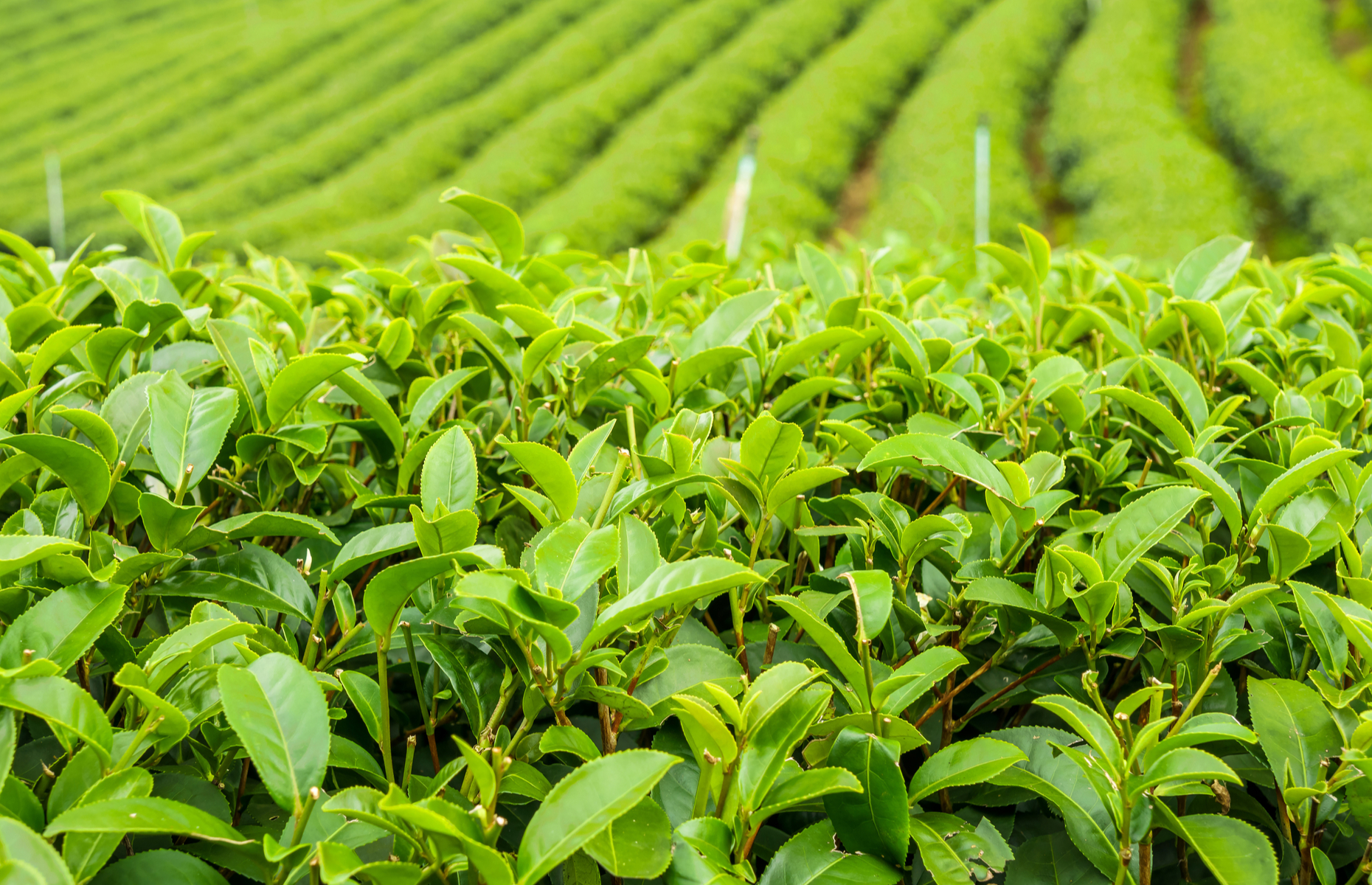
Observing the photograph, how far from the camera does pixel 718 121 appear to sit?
1669 centimetres

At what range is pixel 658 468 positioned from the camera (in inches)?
34.4

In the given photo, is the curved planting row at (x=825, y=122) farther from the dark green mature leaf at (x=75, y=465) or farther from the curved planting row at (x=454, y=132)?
the dark green mature leaf at (x=75, y=465)

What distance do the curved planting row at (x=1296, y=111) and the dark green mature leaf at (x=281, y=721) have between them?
13.1 m

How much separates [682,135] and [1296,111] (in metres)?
9.92

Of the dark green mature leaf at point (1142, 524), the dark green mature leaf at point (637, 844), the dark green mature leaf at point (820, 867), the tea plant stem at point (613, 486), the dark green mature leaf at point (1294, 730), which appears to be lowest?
the dark green mature leaf at point (820, 867)

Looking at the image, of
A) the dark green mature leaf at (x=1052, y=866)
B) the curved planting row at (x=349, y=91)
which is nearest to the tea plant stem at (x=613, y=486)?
the dark green mature leaf at (x=1052, y=866)

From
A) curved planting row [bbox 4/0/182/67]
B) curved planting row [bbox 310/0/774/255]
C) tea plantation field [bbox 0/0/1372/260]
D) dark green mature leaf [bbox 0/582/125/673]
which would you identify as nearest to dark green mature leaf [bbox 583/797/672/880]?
dark green mature leaf [bbox 0/582/125/673]

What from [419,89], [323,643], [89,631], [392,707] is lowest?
[392,707]

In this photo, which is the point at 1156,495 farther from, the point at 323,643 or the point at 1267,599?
the point at 323,643

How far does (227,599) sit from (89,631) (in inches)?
5.2

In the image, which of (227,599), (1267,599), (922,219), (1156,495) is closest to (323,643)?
(227,599)

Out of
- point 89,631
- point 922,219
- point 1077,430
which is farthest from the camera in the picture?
point 922,219

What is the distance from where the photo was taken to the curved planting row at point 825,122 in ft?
45.6

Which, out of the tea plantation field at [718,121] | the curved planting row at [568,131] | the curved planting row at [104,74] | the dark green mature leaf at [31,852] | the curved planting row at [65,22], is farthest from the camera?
the curved planting row at [65,22]
